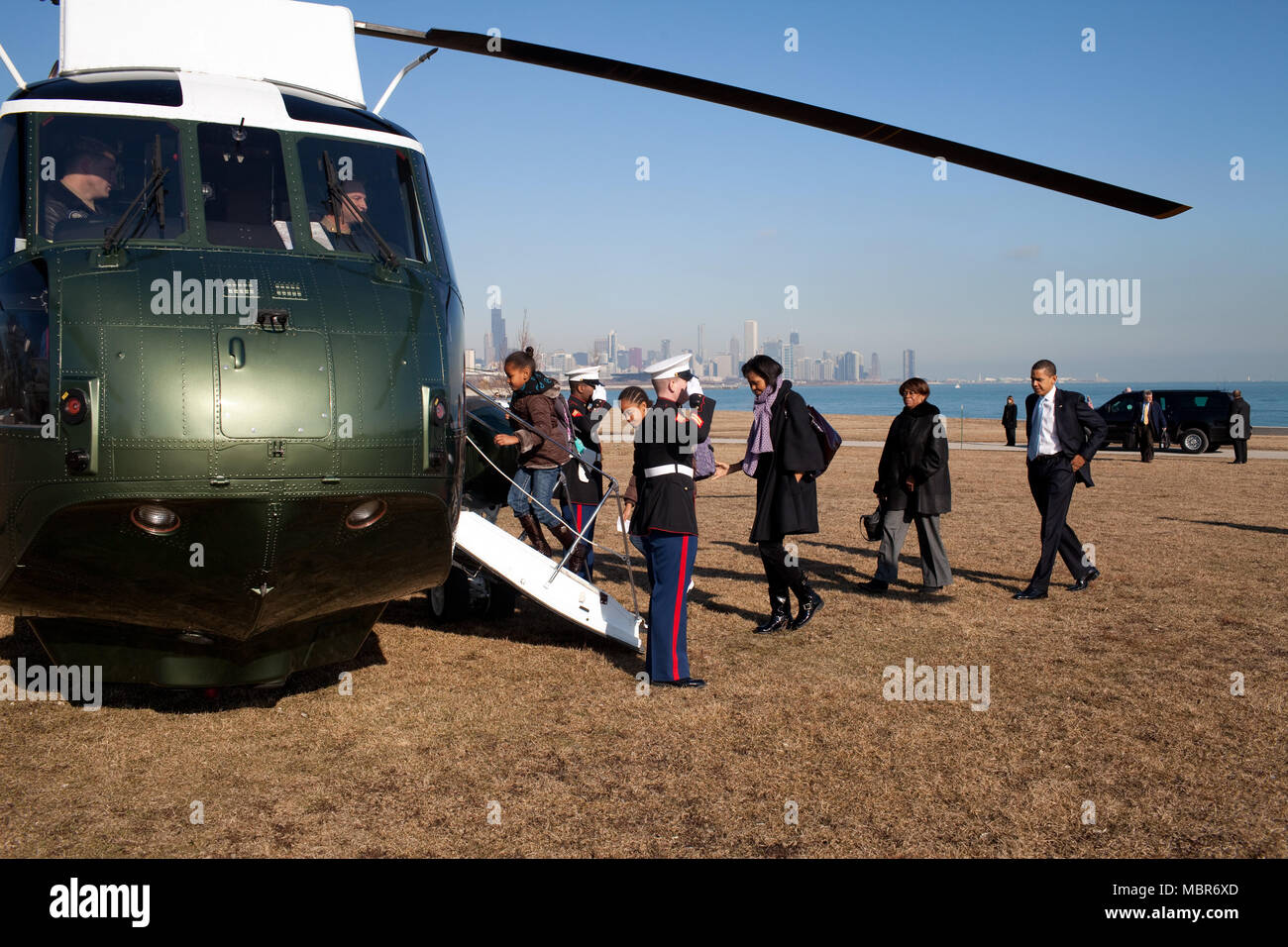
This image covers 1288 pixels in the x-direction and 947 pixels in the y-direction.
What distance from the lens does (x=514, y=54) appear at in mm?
4699

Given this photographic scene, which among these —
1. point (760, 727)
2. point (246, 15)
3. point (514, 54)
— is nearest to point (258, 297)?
point (514, 54)

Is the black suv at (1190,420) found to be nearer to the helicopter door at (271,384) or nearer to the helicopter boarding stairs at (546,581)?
the helicopter boarding stairs at (546,581)

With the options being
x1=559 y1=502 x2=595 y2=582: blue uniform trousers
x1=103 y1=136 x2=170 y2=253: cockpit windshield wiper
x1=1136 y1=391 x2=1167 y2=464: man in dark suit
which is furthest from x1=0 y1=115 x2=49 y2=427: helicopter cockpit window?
x1=1136 y1=391 x2=1167 y2=464: man in dark suit

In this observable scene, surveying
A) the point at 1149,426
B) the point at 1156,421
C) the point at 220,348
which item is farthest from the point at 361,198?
the point at 1156,421

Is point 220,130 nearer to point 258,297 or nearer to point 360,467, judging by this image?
point 258,297

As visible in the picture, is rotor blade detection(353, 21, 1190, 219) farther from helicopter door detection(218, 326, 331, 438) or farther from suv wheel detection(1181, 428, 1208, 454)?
suv wheel detection(1181, 428, 1208, 454)

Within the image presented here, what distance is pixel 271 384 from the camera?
4207 millimetres

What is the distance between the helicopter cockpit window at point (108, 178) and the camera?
15.1 ft

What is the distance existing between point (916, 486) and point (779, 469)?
2102 mm

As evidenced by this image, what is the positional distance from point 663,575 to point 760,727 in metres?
1.19

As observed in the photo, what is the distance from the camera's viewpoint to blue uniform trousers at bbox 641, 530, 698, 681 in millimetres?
6359

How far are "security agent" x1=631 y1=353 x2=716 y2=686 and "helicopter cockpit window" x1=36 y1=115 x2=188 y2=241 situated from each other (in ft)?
10.0

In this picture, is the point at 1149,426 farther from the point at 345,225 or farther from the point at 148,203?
the point at 148,203

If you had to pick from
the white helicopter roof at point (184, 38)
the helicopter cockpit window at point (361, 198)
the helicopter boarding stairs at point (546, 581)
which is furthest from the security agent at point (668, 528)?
the white helicopter roof at point (184, 38)
